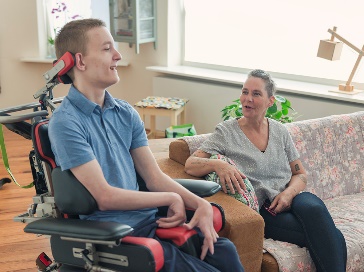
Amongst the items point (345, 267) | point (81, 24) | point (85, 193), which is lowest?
point (345, 267)

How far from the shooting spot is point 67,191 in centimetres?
187

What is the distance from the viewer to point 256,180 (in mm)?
2633

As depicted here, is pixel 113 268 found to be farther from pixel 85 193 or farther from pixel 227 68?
pixel 227 68

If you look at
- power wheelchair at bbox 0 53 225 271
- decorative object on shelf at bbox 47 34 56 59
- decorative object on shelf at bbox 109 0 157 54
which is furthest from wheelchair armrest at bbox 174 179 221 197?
decorative object on shelf at bbox 47 34 56 59

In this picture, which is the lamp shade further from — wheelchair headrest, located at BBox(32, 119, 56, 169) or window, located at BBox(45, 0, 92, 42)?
wheelchair headrest, located at BBox(32, 119, 56, 169)

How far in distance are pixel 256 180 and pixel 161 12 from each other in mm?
2935

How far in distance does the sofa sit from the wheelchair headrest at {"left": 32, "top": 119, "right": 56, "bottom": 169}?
2.44 ft

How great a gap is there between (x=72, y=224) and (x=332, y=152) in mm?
1834

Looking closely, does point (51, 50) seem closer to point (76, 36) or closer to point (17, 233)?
point (17, 233)

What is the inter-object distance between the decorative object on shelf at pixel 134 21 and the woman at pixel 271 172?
252cm

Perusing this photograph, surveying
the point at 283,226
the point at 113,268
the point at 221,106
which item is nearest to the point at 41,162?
the point at 113,268

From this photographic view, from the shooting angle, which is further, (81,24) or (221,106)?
(221,106)

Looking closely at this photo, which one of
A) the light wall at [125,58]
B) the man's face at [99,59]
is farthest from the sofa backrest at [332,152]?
the light wall at [125,58]

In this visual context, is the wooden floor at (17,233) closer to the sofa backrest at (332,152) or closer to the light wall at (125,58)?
the light wall at (125,58)
